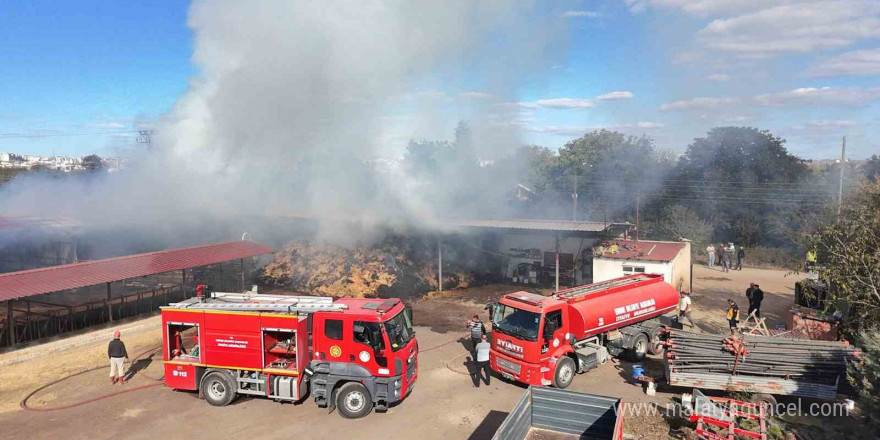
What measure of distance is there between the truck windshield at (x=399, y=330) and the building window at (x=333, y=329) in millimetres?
1042

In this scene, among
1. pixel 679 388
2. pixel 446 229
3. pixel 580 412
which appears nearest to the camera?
pixel 580 412

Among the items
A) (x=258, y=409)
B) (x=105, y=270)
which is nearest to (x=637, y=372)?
(x=258, y=409)

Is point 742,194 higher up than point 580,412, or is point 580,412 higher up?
point 742,194

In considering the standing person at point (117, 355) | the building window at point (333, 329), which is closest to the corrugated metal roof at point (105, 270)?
the standing person at point (117, 355)

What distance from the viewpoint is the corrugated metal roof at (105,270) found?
1399 cm

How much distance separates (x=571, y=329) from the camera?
12922 mm

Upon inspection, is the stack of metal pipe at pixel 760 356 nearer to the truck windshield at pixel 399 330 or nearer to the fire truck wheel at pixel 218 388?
the truck windshield at pixel 399 330

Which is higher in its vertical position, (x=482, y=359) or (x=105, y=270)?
(x=105, y=270)

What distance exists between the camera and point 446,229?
77.7ft

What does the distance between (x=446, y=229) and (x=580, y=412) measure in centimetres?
1539

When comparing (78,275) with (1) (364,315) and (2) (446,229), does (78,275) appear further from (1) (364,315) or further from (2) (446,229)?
(2) (446,229)

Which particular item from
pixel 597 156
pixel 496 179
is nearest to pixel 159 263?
pixel 496 179

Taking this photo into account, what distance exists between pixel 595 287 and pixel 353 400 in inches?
312

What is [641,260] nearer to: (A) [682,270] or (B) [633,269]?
(B) [633,269]
